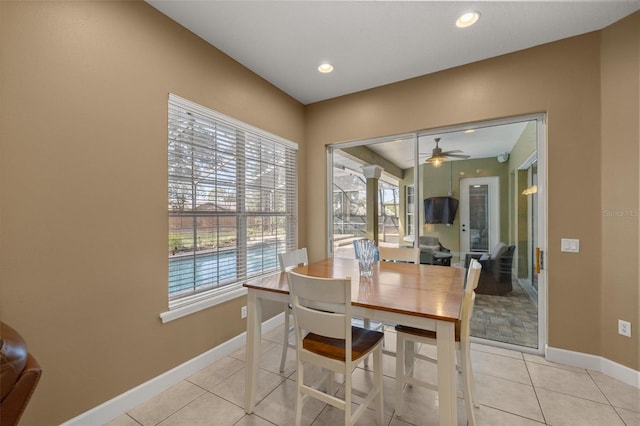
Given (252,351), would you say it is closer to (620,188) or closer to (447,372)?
(447,372)

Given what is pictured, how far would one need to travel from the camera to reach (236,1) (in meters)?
1.98

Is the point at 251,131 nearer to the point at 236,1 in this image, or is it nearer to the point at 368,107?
the point at 236,1

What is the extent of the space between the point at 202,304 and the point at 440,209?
8.62ft

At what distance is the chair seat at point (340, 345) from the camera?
1.53 m

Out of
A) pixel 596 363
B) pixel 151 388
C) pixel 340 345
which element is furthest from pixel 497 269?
pixel 151 388

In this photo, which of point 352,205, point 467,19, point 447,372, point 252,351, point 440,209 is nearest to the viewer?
point 447,372

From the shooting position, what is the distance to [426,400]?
76.0 inches

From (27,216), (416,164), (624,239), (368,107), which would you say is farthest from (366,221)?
(27,216)

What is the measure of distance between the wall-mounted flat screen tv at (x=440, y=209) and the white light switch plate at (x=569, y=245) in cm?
93

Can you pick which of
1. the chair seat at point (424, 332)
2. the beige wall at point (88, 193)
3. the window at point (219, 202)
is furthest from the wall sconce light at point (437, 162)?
the beige wall at point (88, 193)

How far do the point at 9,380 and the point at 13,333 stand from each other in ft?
0.81

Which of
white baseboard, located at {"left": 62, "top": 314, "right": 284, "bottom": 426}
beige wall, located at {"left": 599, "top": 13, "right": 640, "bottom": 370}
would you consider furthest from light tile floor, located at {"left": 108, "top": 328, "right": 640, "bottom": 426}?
beige wall, located at {"left": 599, "top": 13, "right": 640, "bottom": 370}

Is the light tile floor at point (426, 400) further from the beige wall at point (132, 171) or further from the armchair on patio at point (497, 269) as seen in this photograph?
the armchair on patio at point (497, 269)

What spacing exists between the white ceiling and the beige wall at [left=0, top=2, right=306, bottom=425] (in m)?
0.43
